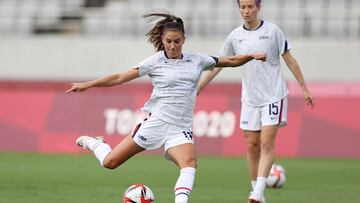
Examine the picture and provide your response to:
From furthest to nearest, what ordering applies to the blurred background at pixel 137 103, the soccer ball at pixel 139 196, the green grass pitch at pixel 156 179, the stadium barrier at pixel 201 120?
the stadium barrier at pixel 201 120 < the blurred background at pixel 137 103 < the green grass pitch at pixel 156 179 < the soccer ball at pixel 139 196

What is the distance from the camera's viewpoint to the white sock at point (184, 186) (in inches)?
373

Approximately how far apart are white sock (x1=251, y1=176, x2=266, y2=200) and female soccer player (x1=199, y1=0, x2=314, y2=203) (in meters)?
0.25

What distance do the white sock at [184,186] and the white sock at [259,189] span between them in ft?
4.15

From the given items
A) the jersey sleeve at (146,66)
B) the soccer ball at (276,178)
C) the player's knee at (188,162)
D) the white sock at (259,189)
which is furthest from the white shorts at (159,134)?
the soccer ball at (276,178)

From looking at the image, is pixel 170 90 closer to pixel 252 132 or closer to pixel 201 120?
pixel 252 132

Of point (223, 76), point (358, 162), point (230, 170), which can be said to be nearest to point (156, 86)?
point (230, 170)

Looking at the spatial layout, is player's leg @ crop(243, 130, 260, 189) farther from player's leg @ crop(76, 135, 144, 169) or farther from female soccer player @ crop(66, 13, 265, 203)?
player's leg @ crop(76, 135, 144, 169)

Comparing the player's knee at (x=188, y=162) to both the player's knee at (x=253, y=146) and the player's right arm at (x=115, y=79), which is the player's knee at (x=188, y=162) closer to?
the player's right arm at (x=115, y=79)

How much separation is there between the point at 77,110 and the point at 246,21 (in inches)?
384

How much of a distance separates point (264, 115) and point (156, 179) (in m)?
→ 3.97

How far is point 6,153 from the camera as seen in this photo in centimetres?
2038

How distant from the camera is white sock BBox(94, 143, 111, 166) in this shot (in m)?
10.5

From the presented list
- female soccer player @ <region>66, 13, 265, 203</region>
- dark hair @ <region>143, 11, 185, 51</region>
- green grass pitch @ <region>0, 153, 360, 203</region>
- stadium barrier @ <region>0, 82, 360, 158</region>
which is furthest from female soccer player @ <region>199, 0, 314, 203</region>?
stadium barrier @ <region>0, 82, 360, 158</region>

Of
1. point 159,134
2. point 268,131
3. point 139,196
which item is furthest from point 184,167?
point 268,131
